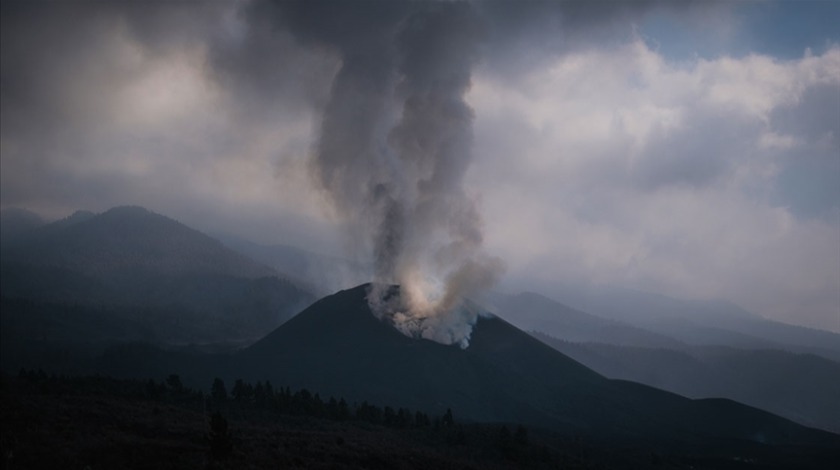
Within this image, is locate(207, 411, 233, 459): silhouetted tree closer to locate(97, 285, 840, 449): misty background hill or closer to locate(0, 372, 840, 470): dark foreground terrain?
locate(0, 372, 840, 470): dark foreground terrain

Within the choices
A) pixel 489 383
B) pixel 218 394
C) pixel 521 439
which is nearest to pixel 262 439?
pixel 521 439

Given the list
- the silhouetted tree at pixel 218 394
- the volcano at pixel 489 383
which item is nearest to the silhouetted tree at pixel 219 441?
the silhouetted tree at pixel 218 394

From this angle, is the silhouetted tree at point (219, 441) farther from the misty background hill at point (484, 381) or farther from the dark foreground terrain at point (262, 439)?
the misty background hill at point (484, 381)

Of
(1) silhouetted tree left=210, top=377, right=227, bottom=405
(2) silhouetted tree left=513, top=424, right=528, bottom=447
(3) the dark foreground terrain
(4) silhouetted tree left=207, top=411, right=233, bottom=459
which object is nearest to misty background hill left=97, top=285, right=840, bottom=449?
(3) the dark foreground terrain

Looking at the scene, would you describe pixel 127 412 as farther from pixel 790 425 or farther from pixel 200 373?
pixel 790 425

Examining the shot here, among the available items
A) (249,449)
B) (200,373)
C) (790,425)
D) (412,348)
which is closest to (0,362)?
(200,373)

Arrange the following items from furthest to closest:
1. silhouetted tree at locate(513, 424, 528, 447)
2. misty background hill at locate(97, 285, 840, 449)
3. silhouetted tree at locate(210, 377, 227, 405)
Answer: misty background hill at locate(97, 285, 840, 449) → silhouetted tree at locate(210, 377, 227, 405) → silhouetted tree at locate(513, 424, 528, 447)
